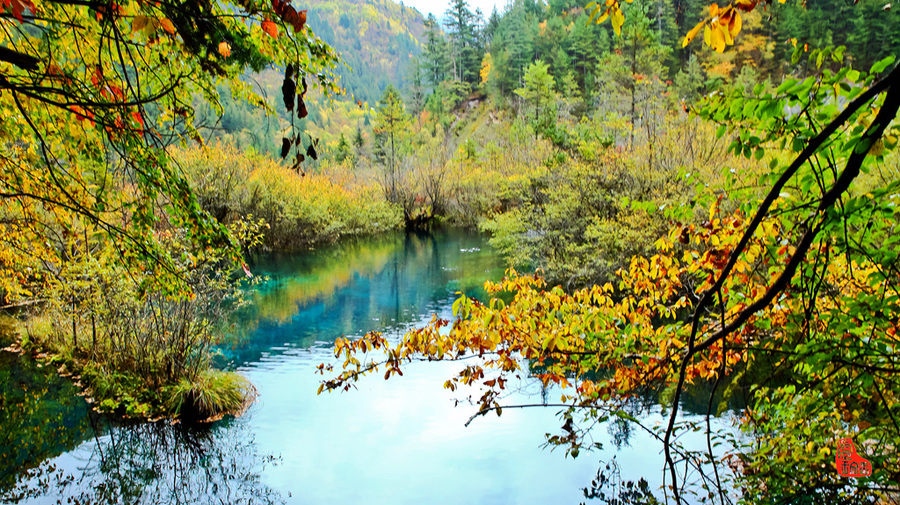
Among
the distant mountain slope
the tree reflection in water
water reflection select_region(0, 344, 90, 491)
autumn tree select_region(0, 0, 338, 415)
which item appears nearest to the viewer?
autumn tree select_region(0, 0, 338, 415)

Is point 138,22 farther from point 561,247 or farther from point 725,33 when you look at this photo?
point 561,247

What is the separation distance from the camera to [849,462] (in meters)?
3.21

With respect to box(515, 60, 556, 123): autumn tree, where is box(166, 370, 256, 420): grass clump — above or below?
below

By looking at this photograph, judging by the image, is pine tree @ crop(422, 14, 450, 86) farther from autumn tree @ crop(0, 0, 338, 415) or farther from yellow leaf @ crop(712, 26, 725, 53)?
yellow leaf @ crop(712, 26, 725, 53)

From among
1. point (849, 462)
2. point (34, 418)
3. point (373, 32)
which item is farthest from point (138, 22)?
point (373, 32)

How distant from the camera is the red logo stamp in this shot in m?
3.17

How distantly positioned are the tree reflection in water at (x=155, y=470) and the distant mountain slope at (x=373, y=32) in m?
108

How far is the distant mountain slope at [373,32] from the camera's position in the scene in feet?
414

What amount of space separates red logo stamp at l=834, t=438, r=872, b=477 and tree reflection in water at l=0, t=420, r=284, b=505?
5.27m

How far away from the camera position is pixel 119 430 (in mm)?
6719

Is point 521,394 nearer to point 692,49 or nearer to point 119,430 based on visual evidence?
point 119,430

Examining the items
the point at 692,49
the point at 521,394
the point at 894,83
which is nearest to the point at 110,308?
the point at 521,394

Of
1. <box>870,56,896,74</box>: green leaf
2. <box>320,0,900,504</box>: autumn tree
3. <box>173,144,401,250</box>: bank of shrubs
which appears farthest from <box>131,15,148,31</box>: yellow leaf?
<box>173,144,401,250</box>: bank of shrubs

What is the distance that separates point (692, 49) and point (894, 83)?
54430mm
